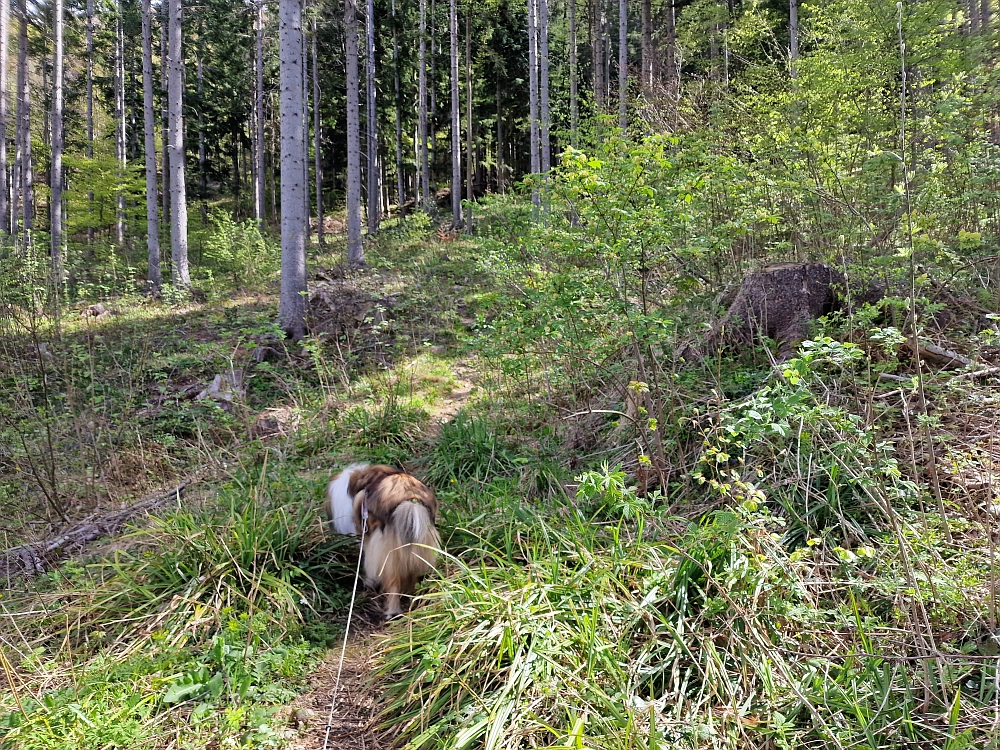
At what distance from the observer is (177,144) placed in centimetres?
1430

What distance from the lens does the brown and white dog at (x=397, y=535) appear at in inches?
154

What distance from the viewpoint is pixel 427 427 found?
21.2ft

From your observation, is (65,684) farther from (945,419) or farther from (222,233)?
(222,233)

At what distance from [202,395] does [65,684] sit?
5.31 m

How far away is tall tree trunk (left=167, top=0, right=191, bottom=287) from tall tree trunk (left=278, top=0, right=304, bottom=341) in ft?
17.6

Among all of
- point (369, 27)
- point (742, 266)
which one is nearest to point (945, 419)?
point (742, 266)

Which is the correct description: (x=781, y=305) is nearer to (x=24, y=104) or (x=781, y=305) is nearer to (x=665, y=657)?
(x=665, y=657)

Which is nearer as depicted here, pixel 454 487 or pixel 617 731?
pixel 617 731

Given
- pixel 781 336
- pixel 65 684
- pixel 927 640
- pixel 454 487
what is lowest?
pixel 65 684

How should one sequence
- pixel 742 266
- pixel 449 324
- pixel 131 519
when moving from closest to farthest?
pixel 131 519
pixel 742 266
pixel 449 324

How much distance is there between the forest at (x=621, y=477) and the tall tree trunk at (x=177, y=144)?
19.1ft

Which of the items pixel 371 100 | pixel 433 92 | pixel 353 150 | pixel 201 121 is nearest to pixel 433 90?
pixel 433 92

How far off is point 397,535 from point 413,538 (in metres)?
0.10

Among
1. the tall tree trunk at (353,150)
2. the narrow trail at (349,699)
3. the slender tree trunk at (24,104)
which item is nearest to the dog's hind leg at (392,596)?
the narrow trail at (349,699)
